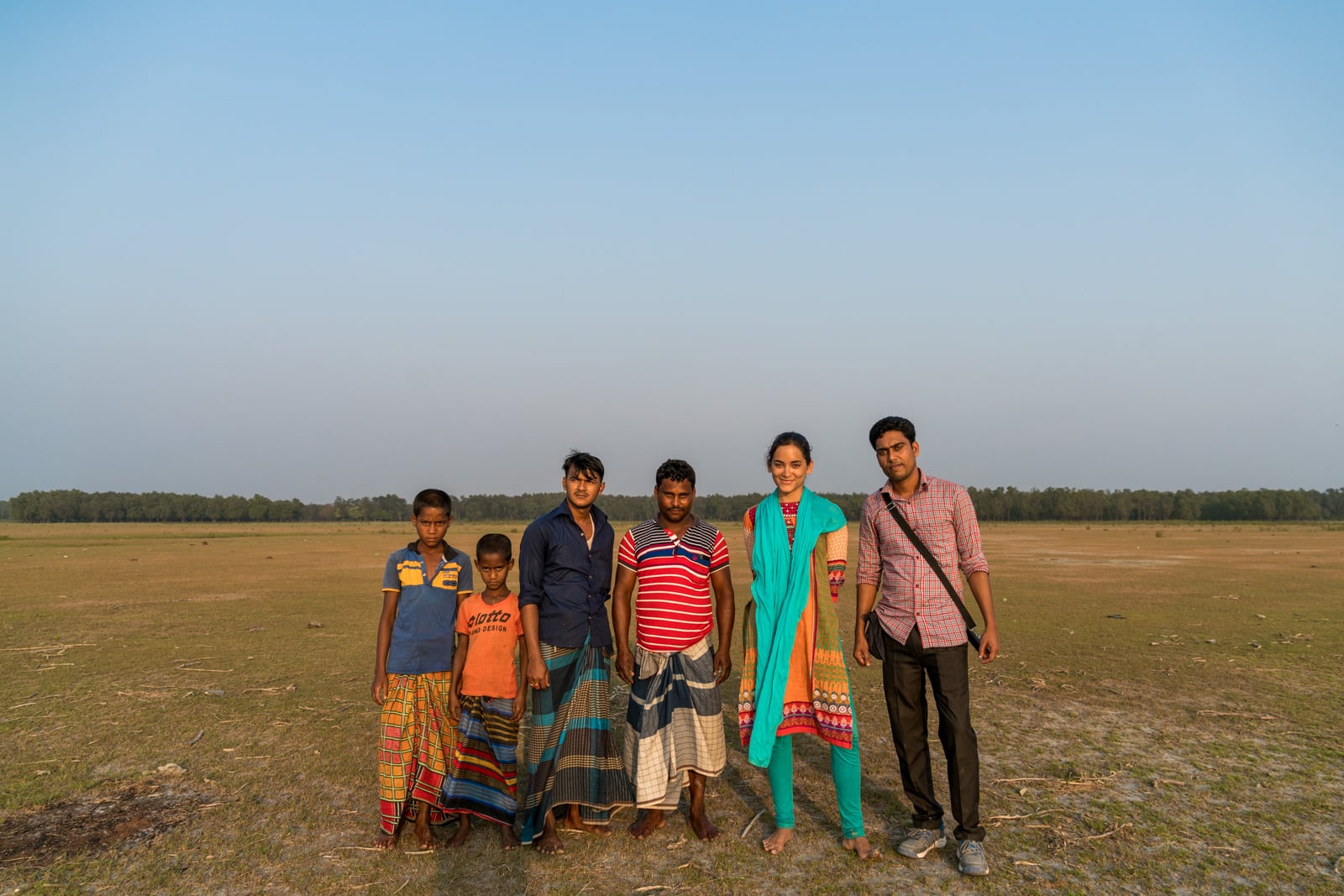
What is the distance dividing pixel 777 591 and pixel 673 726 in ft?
3.26

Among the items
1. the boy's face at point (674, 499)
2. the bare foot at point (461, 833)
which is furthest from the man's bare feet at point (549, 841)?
the boy's face at point (674, 499)

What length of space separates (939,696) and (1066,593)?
13.9m

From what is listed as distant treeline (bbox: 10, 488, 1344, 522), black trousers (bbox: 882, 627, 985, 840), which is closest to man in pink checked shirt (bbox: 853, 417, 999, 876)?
black trousers (bbox: 882, 627, 985, 840)

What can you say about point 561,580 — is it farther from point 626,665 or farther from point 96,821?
point 96,821

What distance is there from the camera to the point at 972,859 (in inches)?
154

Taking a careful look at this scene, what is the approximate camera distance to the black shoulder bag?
166 inches

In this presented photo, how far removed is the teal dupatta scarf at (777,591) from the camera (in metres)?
4.17

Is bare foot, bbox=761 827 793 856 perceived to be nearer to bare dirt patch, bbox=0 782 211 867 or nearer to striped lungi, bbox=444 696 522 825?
striped lungi, bbox=444 696 522 825

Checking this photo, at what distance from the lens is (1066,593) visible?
Answer: 16.2m

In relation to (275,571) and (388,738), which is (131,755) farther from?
(275,571)

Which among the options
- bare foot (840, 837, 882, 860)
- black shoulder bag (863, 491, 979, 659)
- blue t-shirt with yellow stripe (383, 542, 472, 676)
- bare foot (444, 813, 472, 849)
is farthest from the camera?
blue t-shirt with yellow stripe (383, 542, 472, 676)

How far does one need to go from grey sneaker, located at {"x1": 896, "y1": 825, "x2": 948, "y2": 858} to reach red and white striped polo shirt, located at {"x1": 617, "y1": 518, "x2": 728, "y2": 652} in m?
1.59

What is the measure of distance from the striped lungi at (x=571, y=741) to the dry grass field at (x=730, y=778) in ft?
0.84

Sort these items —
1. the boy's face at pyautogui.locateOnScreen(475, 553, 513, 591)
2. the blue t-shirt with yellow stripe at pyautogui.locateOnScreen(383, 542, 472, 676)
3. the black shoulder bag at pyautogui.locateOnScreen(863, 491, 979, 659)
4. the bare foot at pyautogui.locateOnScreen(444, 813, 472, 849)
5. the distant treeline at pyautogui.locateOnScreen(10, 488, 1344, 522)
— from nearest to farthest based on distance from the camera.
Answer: the black shoulder bag at pyautogui.locateOnScreen(863, 491, 979, 659) < the bare foot at pyautogui.locateOnScreen(444, 813, 472, 849) < the blue t-shirt with yellow stripe at pyautogui.locateOnScreen(383, 542, 472, 676) < the boy's face at pyautogui.locateOnScreen(475, 553, 513, 591) < the distant treeline at pyautogui.locateOnScreen(10, 488, 1344, 522)
